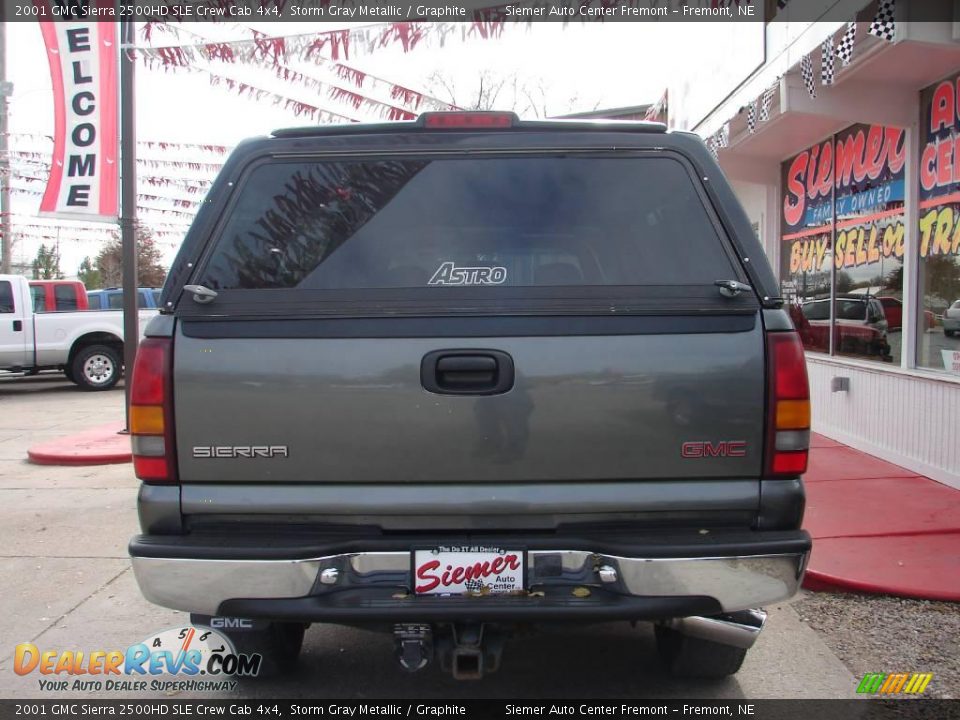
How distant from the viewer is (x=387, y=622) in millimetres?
2451

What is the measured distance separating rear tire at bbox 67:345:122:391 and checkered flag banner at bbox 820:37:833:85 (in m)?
13.2

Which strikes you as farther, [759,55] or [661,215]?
[759,55]

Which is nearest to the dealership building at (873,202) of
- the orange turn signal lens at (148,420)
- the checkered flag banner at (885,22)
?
the checkered flag banner at (885,22)

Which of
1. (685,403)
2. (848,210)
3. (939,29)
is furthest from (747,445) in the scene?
(848,210)

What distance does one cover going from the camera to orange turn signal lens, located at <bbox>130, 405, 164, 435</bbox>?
2.52 meters

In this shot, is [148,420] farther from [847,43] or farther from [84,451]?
[84,451]

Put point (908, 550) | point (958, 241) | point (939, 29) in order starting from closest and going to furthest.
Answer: point (908, 550)
point (939, 29)
point (958, 241)

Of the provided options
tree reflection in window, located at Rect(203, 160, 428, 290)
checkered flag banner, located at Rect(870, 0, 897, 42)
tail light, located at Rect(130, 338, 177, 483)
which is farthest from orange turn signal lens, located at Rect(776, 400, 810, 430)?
checkered flag banner, located at Rect(870, 0, 897, 42)

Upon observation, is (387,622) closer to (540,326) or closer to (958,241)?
(540,326)

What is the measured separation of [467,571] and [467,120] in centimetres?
157

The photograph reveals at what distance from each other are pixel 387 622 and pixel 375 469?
47 cm

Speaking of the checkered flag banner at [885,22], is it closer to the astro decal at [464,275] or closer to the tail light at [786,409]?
the tail light at [786,409]

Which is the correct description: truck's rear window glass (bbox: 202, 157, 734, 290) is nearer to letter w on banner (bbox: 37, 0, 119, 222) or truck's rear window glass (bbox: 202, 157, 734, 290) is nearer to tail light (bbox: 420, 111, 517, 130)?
tail light (bbox: 420, 111, 517, 130)

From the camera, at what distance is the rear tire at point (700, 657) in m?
3.22
